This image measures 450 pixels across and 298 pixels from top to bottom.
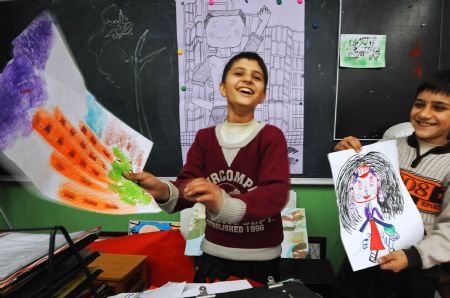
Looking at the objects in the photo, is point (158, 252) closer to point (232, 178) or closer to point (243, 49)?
point (232, 178)

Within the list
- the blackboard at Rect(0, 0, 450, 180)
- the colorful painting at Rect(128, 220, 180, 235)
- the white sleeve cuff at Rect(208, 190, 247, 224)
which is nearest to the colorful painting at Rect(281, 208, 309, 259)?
the blackboard at Rect(0, 0, 450, 180)

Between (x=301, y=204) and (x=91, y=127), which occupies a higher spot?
(x=91, y=127)

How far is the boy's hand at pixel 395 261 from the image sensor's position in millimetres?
882

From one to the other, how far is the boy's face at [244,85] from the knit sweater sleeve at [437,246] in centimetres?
61

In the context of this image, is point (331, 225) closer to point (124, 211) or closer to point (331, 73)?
point (331, 73)

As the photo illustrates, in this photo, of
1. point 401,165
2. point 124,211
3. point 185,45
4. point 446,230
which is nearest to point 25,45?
point 185,45

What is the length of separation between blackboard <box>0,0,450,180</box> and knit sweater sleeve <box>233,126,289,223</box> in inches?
37.2

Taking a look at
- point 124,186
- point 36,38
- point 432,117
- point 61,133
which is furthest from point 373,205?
point 36,38

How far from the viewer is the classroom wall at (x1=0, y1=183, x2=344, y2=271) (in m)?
1.87

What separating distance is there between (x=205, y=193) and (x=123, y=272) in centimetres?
89

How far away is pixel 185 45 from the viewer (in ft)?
5.92

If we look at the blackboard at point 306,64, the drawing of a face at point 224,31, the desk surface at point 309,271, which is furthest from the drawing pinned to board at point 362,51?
the desk surface at point 309,271

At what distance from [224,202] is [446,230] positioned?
0.63 meters

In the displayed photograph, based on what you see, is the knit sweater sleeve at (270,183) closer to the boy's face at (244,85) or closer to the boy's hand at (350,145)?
the boy's face at (244,85)
